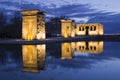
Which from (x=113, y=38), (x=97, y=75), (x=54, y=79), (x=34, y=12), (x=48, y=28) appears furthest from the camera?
(x=48, y=28)

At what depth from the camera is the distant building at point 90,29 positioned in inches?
1799

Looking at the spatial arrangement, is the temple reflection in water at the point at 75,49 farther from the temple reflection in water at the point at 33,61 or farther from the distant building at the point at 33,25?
the distant building at the point at 33,25

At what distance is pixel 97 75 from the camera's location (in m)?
8.13

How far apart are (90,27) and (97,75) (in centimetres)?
3886

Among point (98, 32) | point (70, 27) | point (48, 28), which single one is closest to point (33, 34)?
point (70, 27)

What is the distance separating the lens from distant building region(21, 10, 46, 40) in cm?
2603

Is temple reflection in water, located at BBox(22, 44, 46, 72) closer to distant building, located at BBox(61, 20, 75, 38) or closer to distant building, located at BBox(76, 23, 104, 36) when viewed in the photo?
distant building, located at BBox(61, 20, 75, 38)

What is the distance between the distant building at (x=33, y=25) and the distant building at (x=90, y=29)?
20.1 metres

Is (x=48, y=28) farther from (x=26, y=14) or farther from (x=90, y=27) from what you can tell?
(x=26, y=14)

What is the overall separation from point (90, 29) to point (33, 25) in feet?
71.9

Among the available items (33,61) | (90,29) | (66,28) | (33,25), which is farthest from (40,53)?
(90,29)

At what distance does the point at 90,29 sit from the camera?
4659cm

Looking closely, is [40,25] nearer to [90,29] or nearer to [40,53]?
[40,53]

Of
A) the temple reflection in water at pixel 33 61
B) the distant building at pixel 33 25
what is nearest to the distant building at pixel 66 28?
the distant building at pixel 33 25
